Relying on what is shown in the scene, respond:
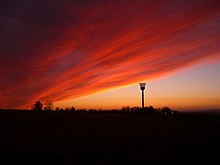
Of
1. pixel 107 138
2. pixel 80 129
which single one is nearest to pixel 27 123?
pixel 80 129

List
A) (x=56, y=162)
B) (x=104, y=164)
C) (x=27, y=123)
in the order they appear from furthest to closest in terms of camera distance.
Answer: (x=27, y=123) < (x=104, y=164) < (x=56, y=162)

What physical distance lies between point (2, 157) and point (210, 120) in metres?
26.6

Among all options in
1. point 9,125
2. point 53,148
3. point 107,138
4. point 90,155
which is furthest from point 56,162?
point 9,125

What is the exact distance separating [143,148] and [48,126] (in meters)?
9.92

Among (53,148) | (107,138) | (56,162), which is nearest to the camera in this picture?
(56,162)

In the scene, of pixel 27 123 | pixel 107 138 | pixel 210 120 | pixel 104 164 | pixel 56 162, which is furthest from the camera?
pixel 210 120

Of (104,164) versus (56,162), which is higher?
(56,162)

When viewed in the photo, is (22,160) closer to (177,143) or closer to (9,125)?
(177,143)

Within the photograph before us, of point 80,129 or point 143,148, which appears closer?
point 143,148

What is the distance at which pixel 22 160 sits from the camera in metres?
8.66

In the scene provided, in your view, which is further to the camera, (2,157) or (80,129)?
(80,129)

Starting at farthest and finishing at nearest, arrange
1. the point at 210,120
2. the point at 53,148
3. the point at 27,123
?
the point at 210,120
the point at 27,123
the point at 53,148

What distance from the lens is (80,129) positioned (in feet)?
69.6

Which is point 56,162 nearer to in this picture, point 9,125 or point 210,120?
point 9,125
